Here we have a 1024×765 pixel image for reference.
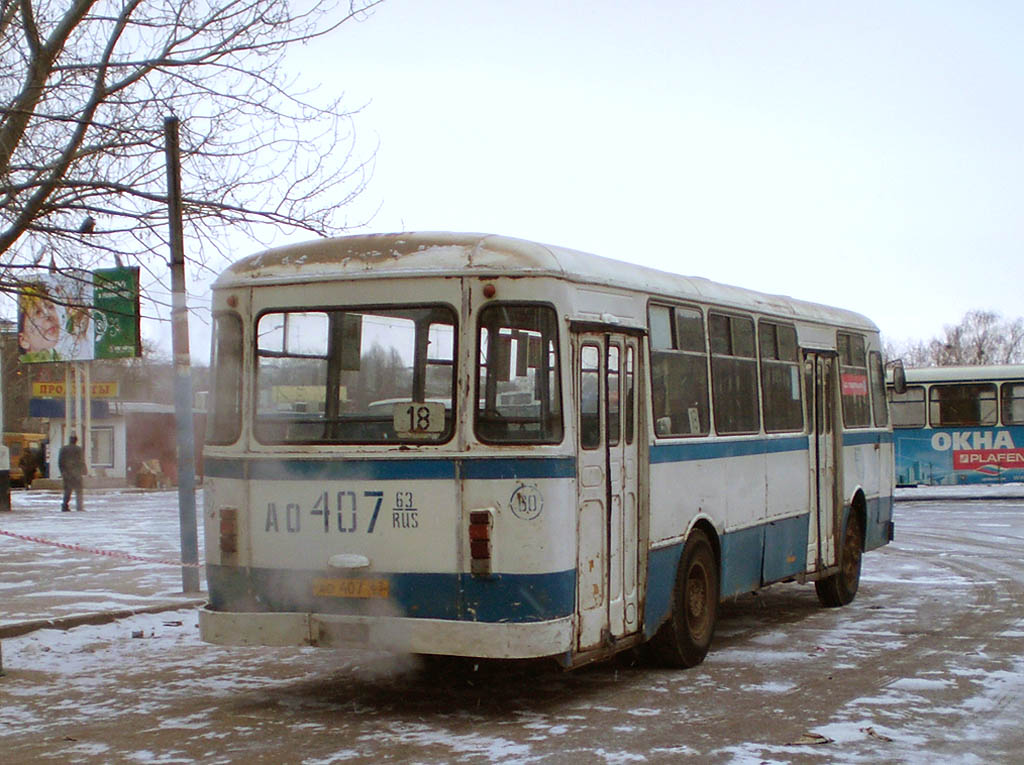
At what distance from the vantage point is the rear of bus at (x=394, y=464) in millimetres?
8367

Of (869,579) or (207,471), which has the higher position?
(207,471)

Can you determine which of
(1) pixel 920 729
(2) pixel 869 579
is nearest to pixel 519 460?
(1) pixel 920 729

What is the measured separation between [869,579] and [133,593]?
8.55 meters

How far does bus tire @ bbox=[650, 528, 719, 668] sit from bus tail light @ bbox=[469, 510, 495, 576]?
2268mm

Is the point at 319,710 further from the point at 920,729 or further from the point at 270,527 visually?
the point at 920,729

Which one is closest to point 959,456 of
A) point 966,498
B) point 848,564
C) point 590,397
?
point 966,498

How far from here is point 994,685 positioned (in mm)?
9344

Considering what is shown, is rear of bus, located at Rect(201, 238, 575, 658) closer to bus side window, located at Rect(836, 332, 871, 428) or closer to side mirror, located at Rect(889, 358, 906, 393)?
bus side window, located at Rect(836, 332, 871, 428)

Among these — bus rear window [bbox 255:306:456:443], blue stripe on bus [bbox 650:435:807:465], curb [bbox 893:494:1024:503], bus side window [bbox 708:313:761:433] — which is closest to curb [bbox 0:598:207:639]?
bus rear window [bbox 255:306:456:443]

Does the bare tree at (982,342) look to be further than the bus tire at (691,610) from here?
Yes

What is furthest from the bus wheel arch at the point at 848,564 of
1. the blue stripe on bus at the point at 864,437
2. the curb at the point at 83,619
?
the curb at the point at 83,619

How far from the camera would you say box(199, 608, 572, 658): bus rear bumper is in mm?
8250

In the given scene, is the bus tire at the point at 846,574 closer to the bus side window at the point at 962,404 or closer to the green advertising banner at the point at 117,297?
the green advertising banner at the point at 117,297

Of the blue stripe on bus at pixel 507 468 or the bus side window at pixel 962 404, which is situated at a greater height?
the bus side window at pixel 962 404
